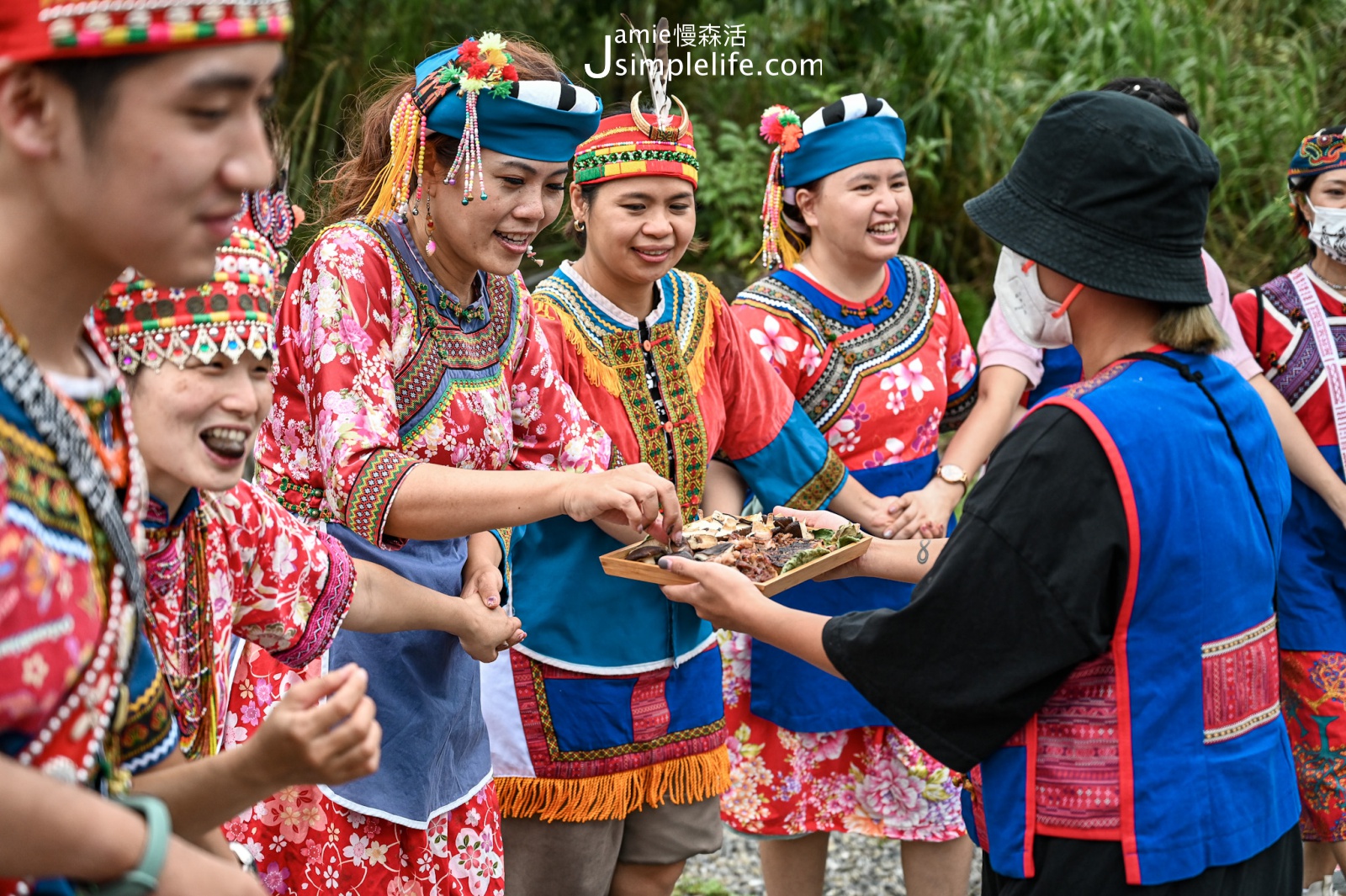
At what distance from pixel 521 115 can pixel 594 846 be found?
5.62ft

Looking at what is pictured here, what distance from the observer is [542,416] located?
2.88 meters

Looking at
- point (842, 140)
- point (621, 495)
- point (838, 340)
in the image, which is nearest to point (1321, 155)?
point (842, 140)

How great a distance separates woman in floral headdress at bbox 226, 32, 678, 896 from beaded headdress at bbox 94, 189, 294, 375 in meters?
0.68

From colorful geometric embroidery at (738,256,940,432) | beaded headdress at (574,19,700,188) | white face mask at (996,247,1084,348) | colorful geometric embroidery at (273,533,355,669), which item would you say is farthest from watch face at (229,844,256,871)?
colorful geometric embroidery at (738,256,940,432)

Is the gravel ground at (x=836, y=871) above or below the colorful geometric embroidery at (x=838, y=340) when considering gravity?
below

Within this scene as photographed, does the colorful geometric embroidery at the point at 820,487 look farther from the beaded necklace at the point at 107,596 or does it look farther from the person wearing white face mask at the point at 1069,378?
the beaded necklace at the point at 107,596

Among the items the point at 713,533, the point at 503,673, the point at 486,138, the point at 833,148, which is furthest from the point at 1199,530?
the point at 833,148

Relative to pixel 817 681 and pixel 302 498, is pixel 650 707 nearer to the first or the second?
pixel 817 681

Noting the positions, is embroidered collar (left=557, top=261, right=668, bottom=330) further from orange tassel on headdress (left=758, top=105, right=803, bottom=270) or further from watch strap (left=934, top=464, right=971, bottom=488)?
watch strap (left=934, top=464, right=971, bottom=488)

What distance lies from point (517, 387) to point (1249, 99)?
6731mm

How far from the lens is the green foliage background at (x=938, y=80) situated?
7.73 metres

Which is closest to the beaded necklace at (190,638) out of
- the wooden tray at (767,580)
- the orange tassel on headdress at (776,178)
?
the wooden tray at (767,580)

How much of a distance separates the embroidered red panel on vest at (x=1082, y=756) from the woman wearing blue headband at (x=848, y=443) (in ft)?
5.13

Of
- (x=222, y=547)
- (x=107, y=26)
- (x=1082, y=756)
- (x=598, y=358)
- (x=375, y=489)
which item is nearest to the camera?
(x=107, y=26)
